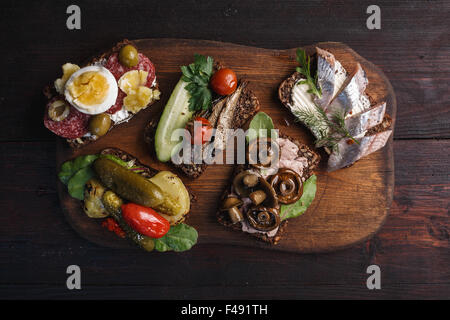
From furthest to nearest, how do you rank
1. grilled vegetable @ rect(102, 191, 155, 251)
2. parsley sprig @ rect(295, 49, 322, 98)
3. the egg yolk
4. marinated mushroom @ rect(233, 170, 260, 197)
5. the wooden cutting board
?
the wooden cutting board < parsley sprig @ rect(295, 49, 322, 98) < marinated mushroom @ rect(233, 170, 260, 197) < grilled vegetable @ rect(102, 191, 155, 251) < the egg yolk

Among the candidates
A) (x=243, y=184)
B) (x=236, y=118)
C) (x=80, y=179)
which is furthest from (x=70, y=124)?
(x=243, y=184)

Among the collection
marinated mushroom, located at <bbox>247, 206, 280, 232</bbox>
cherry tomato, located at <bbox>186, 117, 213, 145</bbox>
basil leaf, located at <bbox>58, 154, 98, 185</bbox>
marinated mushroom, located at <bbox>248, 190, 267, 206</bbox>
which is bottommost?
marinated mushroom, located at <bbox>247, 206, 280, 232</bbox>

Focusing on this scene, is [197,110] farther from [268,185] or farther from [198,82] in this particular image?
[268,185]

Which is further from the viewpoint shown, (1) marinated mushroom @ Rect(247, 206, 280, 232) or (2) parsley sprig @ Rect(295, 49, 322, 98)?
(2) parsley sprig @ Rect(295, 49, 322, 98)

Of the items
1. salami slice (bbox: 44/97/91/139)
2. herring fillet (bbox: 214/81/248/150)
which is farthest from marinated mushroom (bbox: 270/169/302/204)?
salami slice (bbox: 44/97/91/139)

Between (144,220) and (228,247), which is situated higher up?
(144,220)

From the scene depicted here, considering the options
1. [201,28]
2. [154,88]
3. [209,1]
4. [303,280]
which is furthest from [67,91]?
[303,280]

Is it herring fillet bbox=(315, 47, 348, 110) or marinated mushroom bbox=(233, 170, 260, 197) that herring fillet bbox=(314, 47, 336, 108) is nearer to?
herring fillet bbox=(315, 47, 348, 110)
